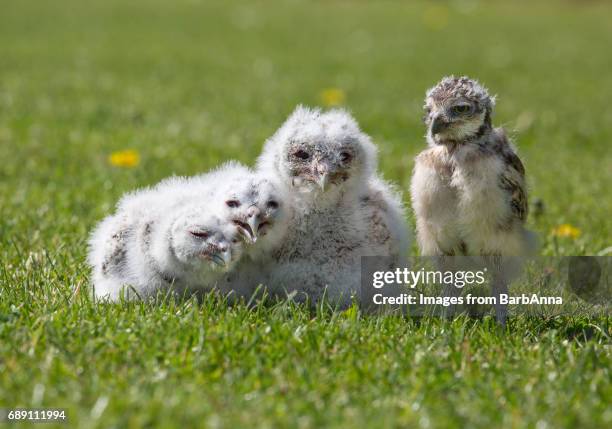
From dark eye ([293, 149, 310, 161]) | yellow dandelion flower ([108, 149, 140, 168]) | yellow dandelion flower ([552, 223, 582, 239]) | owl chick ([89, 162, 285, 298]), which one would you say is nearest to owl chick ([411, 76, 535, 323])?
dark eye ([293, 149, 310, 161])

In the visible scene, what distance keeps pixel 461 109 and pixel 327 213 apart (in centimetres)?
95

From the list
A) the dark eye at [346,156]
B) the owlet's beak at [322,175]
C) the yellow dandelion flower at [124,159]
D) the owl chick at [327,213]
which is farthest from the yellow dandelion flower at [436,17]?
the owlet's beak at [322,175]

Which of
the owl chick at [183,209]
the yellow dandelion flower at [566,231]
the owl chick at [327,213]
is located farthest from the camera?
the yellow dandelion flower at [566,231]

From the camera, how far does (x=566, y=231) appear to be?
19.1 feet

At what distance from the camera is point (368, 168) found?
4504 millimetres

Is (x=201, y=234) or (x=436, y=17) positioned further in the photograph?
(x=436, y=17)

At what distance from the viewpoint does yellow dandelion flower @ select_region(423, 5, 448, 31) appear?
19.5 metres

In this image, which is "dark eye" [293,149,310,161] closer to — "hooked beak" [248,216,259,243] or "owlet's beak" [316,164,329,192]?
"owlet's beak" [316,164,329,192]

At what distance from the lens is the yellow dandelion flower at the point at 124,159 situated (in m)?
7.14

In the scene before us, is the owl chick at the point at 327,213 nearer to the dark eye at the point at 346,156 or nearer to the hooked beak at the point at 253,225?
the dark eye at the point at 346,156

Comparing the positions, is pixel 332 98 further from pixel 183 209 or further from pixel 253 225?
pixel 253 225

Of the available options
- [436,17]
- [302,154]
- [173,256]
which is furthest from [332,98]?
[436,17]

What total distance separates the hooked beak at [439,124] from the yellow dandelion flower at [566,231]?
6.85 feet

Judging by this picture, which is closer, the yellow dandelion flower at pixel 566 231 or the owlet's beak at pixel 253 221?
the owlet's beak at pixel 253 221
